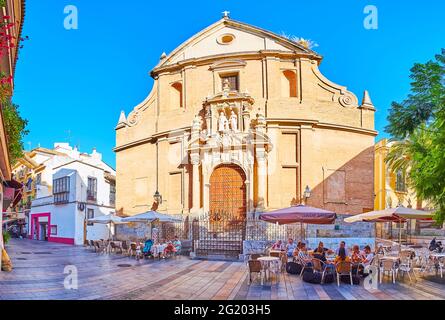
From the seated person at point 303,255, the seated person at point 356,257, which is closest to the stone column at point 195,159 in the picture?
the seated person at point 303,255

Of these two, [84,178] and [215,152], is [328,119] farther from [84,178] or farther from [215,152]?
[84,178]

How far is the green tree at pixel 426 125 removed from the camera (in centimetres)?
897

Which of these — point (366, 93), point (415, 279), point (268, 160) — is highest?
point (366, 93)

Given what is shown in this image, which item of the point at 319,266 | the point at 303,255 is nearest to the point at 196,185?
the point at 303,255

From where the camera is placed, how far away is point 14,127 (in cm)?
988

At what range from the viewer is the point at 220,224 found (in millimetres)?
17844

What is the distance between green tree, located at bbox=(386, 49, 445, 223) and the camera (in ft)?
29.4

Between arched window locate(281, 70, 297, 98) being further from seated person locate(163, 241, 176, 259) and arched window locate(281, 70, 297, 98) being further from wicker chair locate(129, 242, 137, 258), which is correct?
wicker chair locate(129, 242, 137, 258)

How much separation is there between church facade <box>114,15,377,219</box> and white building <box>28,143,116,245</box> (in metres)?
9.27

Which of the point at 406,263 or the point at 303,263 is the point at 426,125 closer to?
the point at 406,263

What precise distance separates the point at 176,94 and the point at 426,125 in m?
15.2

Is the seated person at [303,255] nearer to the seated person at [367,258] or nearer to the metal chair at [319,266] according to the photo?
the metal chair at [319,266]

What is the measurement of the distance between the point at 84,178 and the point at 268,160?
17734 millimetres
